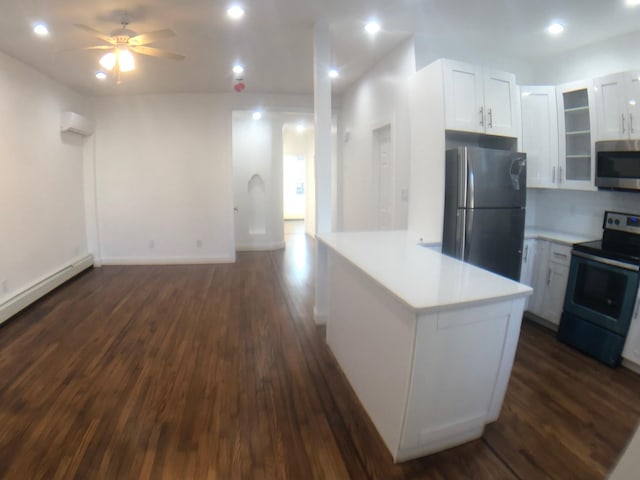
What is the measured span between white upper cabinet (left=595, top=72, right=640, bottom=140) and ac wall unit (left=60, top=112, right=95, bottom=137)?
5971mm

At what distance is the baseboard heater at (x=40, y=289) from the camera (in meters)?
3.36

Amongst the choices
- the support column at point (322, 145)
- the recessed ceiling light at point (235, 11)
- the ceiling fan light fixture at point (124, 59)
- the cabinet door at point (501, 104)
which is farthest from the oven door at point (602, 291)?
Result: the ceiling fan light fixture at point (124, 59)

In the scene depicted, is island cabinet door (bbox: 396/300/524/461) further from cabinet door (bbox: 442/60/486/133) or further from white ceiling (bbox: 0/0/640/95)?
white ceiling (bbox: 0/0/640/95)

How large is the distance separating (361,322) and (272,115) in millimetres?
5270

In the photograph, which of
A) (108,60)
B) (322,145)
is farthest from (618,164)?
(108,60)

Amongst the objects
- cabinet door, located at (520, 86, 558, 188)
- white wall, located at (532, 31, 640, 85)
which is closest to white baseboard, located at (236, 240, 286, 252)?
cabinet door, located at (520, 86, 558, 188)

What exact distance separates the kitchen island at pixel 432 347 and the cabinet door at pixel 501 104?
62.1 inches

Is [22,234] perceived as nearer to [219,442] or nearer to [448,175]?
[219,442]

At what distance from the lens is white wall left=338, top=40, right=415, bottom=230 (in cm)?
344

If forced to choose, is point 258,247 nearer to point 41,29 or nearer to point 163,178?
point 163,178

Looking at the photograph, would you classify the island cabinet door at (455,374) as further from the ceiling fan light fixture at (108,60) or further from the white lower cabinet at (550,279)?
the ceiling fan light fixture at (108,60)

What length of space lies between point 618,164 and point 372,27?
2379 mm

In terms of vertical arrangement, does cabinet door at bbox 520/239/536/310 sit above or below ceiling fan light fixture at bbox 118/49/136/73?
below

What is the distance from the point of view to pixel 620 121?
276 cm
